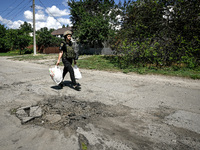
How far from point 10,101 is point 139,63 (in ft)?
26.1

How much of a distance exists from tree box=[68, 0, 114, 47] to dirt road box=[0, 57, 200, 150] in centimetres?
1800

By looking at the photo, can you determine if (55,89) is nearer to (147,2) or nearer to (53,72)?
(53,72)

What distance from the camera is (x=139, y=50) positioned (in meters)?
9.62

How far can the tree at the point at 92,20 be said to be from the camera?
2189cm

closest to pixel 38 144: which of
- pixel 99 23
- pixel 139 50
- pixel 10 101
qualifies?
→ pixel 10 101

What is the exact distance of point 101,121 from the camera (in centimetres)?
298

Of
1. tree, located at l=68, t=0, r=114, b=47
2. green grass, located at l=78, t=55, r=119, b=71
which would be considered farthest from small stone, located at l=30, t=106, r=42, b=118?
tree, located at l=68, t=0, r=114, b=47

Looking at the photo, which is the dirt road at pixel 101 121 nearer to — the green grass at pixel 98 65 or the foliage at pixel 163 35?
the foliage at pixel 163 35

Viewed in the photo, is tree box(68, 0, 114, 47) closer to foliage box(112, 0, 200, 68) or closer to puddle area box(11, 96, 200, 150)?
foliage box(112, 0, 200, 68)

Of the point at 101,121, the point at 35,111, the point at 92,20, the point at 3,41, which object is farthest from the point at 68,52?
the point at 3,41

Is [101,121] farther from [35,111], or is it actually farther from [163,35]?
[163,35]

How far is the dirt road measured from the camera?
2311mm

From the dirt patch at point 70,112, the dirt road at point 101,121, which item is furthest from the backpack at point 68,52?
the dirt patch at point 70,112

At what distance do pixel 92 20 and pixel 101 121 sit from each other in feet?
70.1
